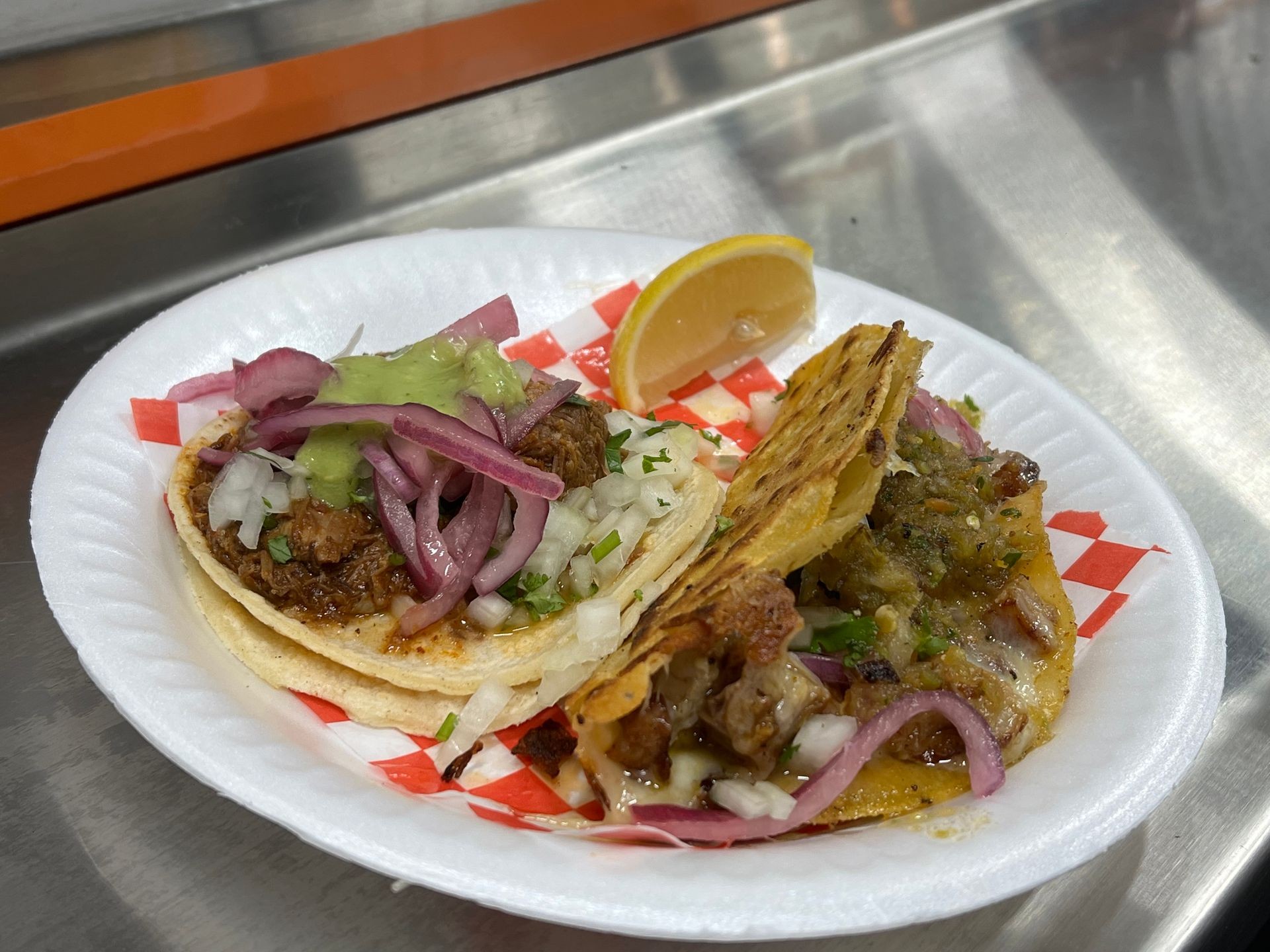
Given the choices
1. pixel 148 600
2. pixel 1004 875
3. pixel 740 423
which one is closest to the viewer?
pixel 1004 875

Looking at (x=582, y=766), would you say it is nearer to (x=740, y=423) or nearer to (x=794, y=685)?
(x=794, y=685)

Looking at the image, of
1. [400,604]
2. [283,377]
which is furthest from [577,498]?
[283,377]

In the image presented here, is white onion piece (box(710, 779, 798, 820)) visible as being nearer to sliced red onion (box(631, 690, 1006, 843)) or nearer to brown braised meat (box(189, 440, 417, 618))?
sliced red onion (box(631, 690, 1006, 843))

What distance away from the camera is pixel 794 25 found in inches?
217

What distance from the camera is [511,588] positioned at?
2.55m

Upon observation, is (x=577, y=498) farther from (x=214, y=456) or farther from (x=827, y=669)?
(x=214, y=456)

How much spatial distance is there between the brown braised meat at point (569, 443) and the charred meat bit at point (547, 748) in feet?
2.27

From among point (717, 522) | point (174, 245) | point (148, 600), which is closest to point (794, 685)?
point (717, 522)

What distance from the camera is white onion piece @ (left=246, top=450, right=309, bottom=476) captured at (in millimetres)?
2516

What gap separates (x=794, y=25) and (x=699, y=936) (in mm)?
5096

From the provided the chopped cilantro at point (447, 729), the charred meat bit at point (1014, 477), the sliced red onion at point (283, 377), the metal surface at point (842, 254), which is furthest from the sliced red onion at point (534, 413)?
the charred meat bit at point (1014, 477)

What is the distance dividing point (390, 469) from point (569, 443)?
0.46 m

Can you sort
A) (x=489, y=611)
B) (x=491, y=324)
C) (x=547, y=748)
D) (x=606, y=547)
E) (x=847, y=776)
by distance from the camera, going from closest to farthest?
(x=847, y=776) → (x=547, y=748) → (x=489, y=611) → (x=606, y=547) → (x=491, y=324)

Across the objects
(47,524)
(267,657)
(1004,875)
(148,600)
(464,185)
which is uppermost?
(464,185)
